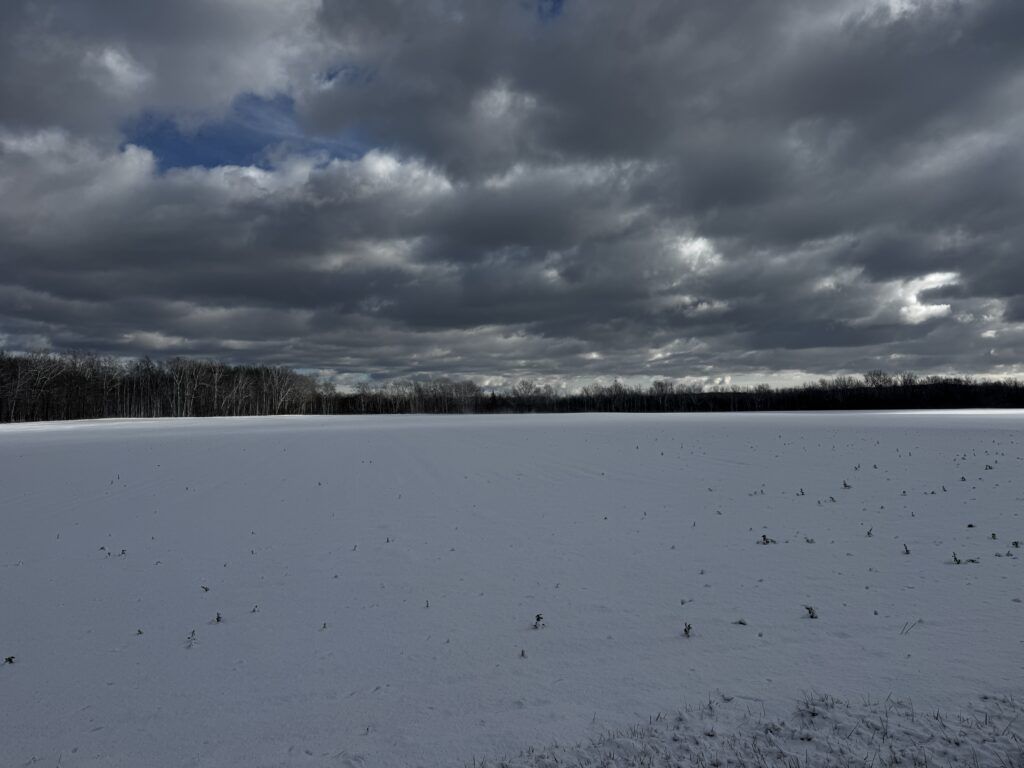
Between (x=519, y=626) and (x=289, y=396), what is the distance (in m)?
131

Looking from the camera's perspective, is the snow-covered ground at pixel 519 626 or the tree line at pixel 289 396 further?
the tree line at pixel 289 396

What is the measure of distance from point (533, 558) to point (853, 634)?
5387 mm

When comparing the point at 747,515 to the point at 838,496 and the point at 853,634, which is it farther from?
the point at 853,634

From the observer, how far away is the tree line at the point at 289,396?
4048 inches

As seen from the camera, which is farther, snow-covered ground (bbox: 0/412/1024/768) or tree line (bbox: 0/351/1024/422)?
tree line (bbox: 0/351/1024/422)

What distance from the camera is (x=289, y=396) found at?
130 meters

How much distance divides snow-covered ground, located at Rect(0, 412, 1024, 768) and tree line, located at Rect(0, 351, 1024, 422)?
102474mm

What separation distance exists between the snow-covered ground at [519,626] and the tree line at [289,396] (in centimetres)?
10247

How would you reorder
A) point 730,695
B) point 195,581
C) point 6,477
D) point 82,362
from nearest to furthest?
point 730,695, point 195,581, point 6,477, point 82,362

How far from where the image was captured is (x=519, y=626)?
7.95 meters

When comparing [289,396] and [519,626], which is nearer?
[519,626]

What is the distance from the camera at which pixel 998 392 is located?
131m

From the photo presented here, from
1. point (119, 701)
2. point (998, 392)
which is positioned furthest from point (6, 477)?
point (998, 392)

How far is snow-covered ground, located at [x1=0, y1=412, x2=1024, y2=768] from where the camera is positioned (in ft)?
17.4
